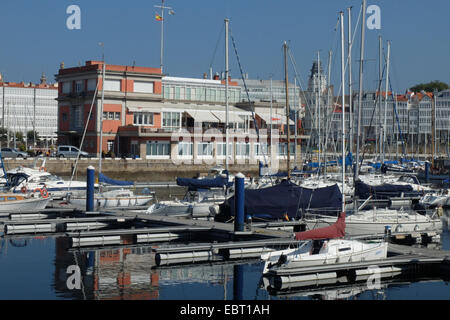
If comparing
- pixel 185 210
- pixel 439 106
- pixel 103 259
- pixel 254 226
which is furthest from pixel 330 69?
pixel 439 106

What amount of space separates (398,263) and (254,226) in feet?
30.8

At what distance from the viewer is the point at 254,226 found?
33.4m

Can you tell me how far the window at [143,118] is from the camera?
82.6 meters

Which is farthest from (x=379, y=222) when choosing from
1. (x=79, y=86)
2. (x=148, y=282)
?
A: (x=79, y=86)

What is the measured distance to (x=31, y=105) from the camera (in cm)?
17350

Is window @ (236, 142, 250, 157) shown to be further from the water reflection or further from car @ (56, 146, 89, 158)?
the water reflection

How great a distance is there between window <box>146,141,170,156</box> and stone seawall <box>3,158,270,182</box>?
229cm

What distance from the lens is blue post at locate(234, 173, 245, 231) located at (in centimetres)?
3017

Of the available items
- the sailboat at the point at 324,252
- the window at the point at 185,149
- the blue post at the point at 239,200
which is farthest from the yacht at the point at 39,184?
the window at the point at 185,149

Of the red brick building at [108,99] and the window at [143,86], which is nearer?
the red brick building at [108,99]

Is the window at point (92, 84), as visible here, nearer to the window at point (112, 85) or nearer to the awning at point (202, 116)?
the window at point (112, 85)

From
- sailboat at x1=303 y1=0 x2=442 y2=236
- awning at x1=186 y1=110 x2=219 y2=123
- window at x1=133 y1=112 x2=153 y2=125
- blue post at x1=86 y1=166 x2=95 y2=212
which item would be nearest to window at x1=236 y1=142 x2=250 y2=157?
awning at x1=186 y1=110 x2=219 y2=123

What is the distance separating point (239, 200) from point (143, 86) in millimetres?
54774

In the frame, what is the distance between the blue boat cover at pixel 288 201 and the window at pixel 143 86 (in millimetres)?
48631
